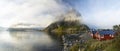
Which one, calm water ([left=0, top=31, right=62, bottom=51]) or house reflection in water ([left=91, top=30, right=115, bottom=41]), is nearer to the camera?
house reflection in water ([left=91, top=30, right=115, bottom=41])

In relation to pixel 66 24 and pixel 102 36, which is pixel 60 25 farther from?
pixel 102 36

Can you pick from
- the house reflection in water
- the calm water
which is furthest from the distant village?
the calm water

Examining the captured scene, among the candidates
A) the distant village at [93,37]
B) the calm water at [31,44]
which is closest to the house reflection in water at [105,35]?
the distant village at [93,37]

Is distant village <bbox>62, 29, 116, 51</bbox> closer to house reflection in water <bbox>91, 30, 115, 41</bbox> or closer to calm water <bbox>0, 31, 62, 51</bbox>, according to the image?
house reflection in water <bbox>91, 30, 115, 41</bbox>

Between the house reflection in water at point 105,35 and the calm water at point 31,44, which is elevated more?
the house reflection in water at point 105,35

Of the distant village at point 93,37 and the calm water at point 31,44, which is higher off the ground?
the distant village at point 93,37

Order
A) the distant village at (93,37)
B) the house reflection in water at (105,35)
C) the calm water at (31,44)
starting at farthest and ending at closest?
1. the calm water at (31,44)
2. the house reflection in water at (105,35)
3. the distant village at (93,37)

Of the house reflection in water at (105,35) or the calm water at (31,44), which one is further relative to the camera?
the calm water at (31,44)

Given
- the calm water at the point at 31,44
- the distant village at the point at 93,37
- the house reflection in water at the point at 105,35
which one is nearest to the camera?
the distant village at the point at 93,37

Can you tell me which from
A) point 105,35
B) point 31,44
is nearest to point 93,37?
point 105,35

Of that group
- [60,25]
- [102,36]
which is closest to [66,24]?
[60,25]

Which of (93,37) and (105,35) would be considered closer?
(105,35)

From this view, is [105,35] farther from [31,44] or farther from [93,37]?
[31,44]

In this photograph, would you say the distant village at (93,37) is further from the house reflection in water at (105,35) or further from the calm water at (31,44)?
the calm water at (31,44)
